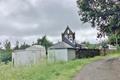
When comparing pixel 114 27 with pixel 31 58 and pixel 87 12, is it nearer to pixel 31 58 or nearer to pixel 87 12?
pixel 87 12

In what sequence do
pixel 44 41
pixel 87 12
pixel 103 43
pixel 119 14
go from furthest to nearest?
1. pixel 44 41
2. pixel 103 43
3. pixel 87 12
4. pixel 119 14

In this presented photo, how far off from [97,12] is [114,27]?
3011mm

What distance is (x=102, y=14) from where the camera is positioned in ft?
158

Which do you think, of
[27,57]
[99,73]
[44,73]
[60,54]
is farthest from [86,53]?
[99,73]

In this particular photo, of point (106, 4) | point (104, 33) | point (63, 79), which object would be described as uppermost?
point (106, 4)

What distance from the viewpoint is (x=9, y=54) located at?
264ft

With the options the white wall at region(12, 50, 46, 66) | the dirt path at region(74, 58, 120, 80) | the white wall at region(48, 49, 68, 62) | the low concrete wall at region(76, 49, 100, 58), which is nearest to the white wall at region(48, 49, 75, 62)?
the white wall at region(48, 49, 68, 62)

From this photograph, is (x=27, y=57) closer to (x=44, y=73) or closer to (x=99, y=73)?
(x=44, y=73)

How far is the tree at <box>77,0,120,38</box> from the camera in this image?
153ft

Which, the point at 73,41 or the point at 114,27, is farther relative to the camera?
the point at 73,41

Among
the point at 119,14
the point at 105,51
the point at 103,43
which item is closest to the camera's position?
the point at 119,14

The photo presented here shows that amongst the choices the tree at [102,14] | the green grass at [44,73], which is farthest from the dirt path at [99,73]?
the tree at [102,14]

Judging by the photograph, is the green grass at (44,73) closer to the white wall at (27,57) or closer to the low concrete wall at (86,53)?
the white wall at (27,57)

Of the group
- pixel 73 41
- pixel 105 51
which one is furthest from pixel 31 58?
pixel 73 41
